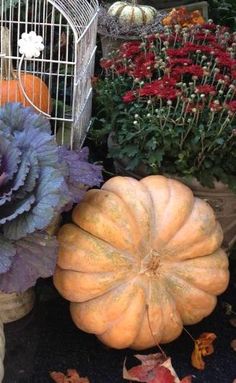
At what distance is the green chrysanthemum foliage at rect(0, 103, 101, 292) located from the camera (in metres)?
1.79

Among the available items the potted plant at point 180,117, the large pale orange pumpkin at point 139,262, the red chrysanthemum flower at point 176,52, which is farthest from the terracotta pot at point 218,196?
the red chrysanthemum flower at point 176,52

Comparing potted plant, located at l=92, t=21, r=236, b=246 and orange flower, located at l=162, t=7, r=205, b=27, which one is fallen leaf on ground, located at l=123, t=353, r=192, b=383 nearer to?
potted plant, located at l=92, t=21, r=236, b=246

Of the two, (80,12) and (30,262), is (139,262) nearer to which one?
(30,262)

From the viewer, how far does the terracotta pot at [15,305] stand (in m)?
2.13

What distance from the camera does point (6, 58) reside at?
2.33 meters

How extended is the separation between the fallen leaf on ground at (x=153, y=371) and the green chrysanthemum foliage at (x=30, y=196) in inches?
18.5

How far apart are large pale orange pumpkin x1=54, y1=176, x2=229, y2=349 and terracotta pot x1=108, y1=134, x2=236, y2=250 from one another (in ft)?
0.53

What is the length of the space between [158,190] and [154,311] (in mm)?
440

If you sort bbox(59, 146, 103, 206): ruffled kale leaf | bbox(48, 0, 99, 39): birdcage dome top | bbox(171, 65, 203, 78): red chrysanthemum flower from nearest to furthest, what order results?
bbox(59, 146, 103, 206): ruffled kale leaf, bbox(171, 65, 203, 78): red chrysanthemum flower, bbox(48, 0, 99, 39): birdcage dome top

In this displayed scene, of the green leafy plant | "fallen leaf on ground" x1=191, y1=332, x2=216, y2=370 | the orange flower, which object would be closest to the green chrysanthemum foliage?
the green leafy plant

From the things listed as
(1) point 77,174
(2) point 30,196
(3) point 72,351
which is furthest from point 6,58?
(3) point 72,351

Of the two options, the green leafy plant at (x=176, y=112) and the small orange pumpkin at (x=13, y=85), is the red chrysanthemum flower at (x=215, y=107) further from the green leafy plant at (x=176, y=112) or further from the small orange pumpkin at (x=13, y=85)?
the small orange pumpkin at (x=13, y=85)

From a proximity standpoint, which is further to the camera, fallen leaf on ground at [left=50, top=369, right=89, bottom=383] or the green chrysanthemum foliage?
fallen leaf on ground at [left=50, top=369, right=89, bottom=383]

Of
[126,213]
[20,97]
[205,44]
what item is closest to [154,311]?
[126,213]
